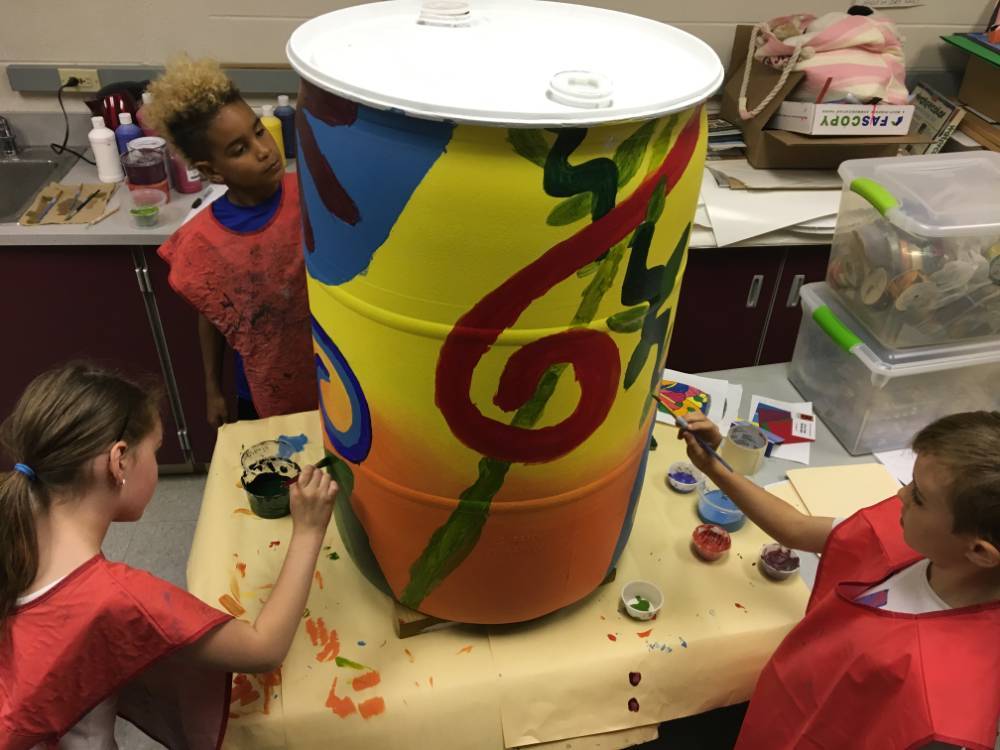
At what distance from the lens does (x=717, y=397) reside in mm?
1637

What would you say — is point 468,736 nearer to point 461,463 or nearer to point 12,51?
point 461,463

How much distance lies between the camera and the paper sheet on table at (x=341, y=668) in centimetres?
101

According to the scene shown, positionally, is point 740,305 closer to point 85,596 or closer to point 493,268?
point 493,268

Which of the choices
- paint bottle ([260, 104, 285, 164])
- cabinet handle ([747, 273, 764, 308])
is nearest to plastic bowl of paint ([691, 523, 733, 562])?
cabinet handle ([747, 273, 764, 308])

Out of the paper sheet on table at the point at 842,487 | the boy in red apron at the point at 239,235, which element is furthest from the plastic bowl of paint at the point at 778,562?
the boy in red apron at the point at 239,235

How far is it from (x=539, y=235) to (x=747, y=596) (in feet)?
2.42

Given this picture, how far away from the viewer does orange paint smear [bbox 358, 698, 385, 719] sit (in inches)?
40.1

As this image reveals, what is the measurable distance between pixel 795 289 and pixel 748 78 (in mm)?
632

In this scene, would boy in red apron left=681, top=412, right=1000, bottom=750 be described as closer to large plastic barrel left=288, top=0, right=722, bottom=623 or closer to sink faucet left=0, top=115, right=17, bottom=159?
large plastic barrel left=288, top=0, right=722, bottom=623

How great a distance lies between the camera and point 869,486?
1.45 meters

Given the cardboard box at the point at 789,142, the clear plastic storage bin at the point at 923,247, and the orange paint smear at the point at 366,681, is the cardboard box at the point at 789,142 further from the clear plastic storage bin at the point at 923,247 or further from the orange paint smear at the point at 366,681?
the orange paint smear at the point at 366,681

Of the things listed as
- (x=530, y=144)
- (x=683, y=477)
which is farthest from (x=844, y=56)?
(x=530, y=144)

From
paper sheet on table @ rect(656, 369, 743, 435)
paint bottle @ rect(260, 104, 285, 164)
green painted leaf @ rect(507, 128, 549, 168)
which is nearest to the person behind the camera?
green painted leaf @ rect(507, 128, 549, 168)

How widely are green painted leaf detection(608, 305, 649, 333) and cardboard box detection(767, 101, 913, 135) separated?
147cm
